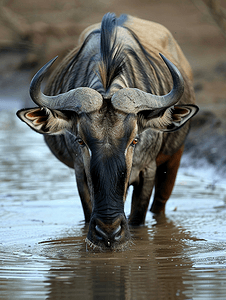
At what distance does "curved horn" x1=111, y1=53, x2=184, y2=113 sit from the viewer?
4.38m

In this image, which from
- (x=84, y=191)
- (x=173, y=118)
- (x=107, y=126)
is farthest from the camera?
(x=84, y=191)

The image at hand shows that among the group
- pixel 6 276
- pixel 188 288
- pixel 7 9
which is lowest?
pixel 7 9

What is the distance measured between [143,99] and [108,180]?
81cm

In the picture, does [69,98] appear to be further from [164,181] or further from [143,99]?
[164,181]

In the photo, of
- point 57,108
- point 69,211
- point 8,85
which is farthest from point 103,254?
point 8,85

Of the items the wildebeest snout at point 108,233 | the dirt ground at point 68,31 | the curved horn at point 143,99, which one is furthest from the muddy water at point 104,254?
the dirt ground at point 68,31

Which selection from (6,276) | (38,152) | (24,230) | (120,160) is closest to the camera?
(6,276)

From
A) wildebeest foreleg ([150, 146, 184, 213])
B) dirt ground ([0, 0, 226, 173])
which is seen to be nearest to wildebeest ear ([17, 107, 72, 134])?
wildebeest foreleg ([150, 146, 184, 213])

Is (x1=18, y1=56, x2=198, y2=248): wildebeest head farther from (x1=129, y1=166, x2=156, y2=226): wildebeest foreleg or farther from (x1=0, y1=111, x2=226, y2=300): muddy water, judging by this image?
(x1=129, y1=166, x2=156, y2=226): wildebeest foreleg

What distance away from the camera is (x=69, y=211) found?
655 cm

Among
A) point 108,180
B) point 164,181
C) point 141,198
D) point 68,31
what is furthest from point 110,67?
point 68,31

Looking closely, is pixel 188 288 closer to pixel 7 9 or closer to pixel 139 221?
pixel 139 221

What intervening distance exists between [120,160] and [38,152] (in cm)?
743

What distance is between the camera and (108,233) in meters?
4.08
